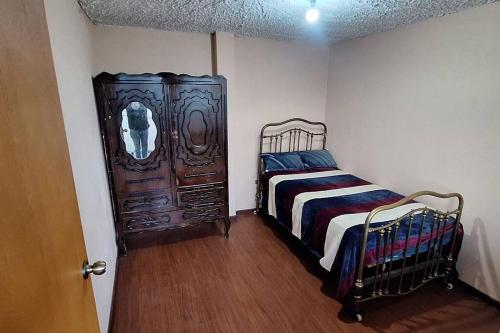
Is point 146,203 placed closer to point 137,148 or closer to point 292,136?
point 137,148

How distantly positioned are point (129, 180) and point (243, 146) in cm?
→ 150

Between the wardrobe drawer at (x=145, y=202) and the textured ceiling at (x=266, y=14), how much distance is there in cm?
166

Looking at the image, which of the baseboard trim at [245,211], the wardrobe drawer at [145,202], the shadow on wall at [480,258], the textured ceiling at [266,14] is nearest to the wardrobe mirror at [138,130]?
the wardrobe drawer at [145,202]

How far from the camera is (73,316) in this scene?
0.76m

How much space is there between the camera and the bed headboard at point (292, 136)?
3.56 m

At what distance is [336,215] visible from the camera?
219 centimetres

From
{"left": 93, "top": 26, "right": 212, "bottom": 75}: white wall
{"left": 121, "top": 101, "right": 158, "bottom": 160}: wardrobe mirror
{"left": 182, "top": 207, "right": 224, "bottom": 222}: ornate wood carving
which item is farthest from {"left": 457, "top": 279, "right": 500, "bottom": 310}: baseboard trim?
{"left": 93, "top": 26, "right": 212, "bottom": 75}: white wall

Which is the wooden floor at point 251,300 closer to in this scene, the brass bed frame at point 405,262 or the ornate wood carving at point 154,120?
the brass bed frame at point 405,262

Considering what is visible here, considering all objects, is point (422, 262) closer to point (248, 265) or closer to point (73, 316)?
point (248, 265)

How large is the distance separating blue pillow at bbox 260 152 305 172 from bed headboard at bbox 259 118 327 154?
0.69 feet

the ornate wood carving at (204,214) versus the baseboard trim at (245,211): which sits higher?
the ornate wood carving at (204,214)

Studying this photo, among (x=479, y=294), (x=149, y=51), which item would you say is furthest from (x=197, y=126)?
(x=479, y=294)

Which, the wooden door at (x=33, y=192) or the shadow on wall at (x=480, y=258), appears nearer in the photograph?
the wooden door at (x=33, y=192)

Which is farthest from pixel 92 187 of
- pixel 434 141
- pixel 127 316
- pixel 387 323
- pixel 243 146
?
pixel 434 141
